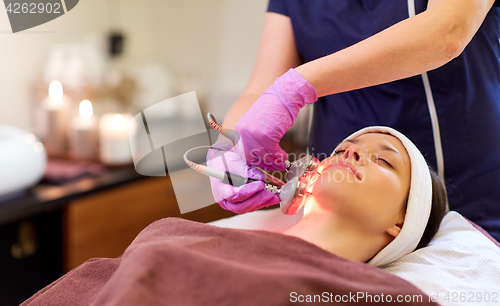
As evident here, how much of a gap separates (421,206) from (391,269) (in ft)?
0.62

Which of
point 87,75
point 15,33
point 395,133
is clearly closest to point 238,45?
point 87,75

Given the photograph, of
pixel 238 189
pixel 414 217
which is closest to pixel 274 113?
pixel 238 189

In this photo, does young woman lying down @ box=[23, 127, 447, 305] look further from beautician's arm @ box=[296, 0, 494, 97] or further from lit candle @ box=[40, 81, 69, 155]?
lit candle @ box=[40, 81, 69, 155]

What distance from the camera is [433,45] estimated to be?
0.87 m

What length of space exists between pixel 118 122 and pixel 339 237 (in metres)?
1.29

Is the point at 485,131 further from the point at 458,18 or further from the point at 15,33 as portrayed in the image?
the point at 15,33

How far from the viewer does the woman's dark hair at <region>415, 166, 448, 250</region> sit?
1.08 m

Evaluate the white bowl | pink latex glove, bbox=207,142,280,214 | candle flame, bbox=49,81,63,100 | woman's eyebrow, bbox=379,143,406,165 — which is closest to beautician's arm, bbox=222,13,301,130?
pink latex glove, bbox=207,142,280,214

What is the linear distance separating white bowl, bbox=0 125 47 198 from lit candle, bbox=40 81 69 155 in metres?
0.40

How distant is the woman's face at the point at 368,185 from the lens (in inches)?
39.0

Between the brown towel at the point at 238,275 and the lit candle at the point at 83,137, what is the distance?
45.7 inches

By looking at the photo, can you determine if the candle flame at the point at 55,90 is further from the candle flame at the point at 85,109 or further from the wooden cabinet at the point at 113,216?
the wooden cabinet at the point at 113,216

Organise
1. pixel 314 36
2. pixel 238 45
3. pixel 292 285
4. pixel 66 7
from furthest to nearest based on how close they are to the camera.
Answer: pixel 238 45, pixel 66 7, pixel 314 36, pixel 292 285

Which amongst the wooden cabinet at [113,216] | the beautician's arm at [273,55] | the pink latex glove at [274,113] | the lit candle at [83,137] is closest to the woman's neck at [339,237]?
the pink latex glove at [274,113]
